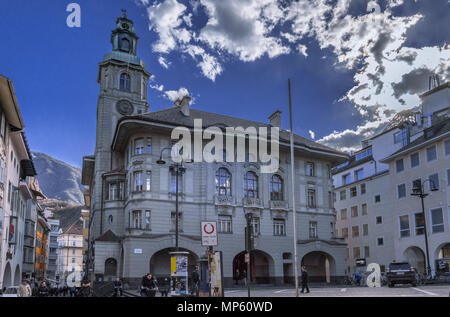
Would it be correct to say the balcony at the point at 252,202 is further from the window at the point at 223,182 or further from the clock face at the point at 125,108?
the clock face at the point at 125,108

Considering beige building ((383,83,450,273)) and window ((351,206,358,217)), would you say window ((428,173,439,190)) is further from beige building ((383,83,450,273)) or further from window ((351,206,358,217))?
window ((351,206,358,217))

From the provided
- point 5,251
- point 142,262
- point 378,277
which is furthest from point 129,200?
point 378,277

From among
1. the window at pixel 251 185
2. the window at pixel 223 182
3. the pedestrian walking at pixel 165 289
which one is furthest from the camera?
the window at pixel 251 185

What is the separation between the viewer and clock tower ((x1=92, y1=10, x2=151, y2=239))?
1902 inches

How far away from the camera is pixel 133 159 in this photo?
132 feet

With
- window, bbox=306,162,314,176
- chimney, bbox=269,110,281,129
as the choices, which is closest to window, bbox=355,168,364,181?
window, bbox=306,162,314,176

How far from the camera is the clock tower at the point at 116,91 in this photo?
4831 cm

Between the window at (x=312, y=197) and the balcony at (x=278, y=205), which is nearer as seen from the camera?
the balcony at (x=278, y=205)

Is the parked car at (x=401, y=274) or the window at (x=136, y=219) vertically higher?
the window at (x=136, y=219)

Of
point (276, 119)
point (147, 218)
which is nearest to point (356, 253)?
point (276, 119)

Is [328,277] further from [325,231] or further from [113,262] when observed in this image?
[113,262]

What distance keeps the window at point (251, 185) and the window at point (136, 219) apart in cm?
1081

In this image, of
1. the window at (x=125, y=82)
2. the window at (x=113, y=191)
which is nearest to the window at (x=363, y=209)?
the window at (x=113, y=191)
